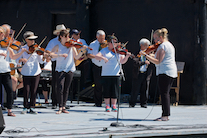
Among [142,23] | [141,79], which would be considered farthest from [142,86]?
[142,23]

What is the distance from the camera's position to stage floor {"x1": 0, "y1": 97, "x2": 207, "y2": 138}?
18.7ft

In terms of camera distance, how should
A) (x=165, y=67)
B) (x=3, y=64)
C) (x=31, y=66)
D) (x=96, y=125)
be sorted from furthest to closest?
(x=31, y=66), (x=3, y=64), (x=165, y=67), (x=96, y=125)

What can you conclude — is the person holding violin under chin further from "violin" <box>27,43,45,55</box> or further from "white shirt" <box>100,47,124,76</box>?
"white shirt" <box>100,47,124,76</box>

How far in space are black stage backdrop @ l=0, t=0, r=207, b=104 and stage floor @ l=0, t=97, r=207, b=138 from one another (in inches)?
122

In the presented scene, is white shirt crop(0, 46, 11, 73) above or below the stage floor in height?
above

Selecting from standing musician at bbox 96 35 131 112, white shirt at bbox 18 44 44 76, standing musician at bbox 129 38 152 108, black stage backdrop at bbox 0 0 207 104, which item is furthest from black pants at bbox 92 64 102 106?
white shirt at bbox 18 44 44 76

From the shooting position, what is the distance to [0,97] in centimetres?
848

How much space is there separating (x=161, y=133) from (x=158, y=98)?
5.87 m

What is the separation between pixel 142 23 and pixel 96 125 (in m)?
5.85

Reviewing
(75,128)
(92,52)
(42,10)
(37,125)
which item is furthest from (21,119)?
(42,10)

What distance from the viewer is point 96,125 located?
260 inches

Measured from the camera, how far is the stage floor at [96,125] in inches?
224

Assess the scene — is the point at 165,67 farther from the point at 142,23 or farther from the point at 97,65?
the point at 142,23

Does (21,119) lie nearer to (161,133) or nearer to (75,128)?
(75,128)
